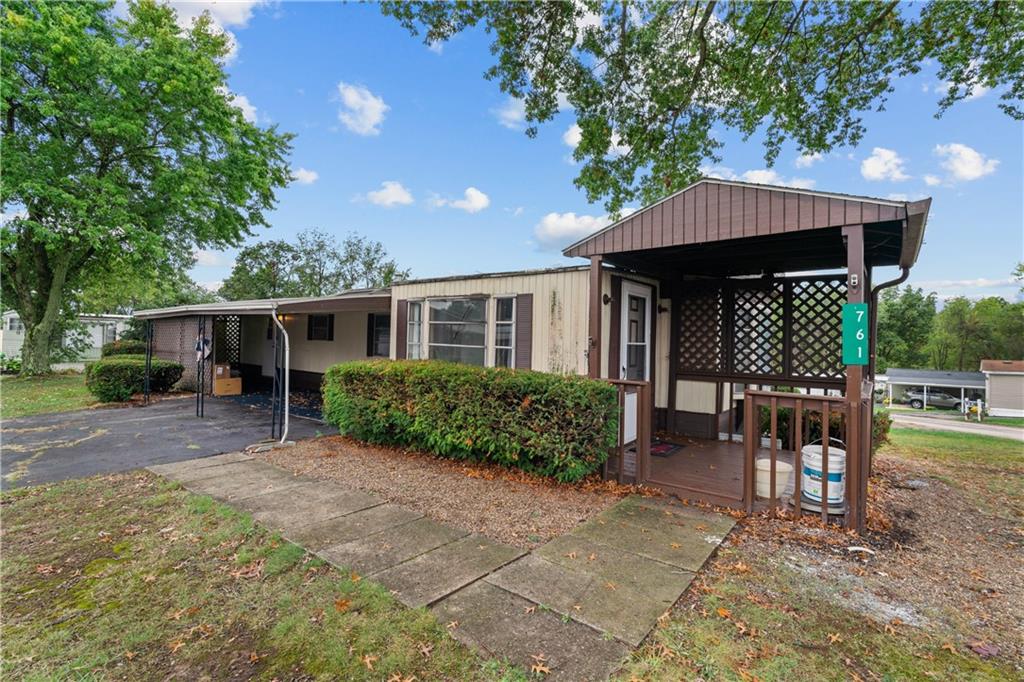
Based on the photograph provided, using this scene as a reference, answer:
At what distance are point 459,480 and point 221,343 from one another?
12991 millimetres

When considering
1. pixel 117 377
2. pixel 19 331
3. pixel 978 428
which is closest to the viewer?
pixel 117 377

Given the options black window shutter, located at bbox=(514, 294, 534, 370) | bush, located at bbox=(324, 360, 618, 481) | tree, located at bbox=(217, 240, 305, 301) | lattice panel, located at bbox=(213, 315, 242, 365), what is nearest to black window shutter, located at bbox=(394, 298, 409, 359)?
bush, located at bbox=(324, 360, 618, 481)

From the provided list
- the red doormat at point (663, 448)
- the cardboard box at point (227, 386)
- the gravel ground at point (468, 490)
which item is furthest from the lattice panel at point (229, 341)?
the red doormat at point (663, 448)

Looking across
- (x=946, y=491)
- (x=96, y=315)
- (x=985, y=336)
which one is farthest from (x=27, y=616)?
(x=985, y=336)

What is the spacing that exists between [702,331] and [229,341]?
1478cm

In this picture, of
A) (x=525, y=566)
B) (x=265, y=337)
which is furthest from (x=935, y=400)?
(x=525, y=566)

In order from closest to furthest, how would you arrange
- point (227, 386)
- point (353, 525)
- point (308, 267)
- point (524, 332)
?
point (353, 525)
point (524, 332)
point (227, 386)
point (308, 267)

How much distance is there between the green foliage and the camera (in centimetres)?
2261

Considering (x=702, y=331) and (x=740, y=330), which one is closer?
(x=740, y=330)

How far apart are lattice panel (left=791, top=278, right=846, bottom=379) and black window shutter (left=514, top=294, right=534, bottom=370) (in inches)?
135

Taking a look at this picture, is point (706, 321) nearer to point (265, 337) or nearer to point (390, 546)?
point (390, 546)

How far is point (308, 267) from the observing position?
23.8 metres

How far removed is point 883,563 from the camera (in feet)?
10.3

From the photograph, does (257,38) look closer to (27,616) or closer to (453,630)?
Answer: (27,616)
